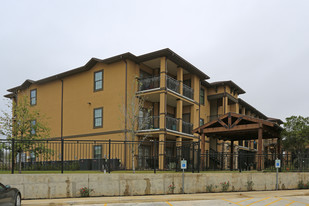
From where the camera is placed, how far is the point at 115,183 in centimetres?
1238

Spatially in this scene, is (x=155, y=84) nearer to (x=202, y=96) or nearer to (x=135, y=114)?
(x=135, y=114)

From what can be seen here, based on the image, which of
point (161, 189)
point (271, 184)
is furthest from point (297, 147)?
point (161, 189)

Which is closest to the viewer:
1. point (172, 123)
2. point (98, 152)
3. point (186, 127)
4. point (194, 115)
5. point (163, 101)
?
point (163, 101)

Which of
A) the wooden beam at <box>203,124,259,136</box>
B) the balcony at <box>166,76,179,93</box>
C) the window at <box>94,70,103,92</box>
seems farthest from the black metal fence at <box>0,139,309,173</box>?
the balcony at <box>166,76,179,93</box>

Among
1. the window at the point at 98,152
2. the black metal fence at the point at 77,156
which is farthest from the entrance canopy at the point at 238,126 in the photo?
the window at the point at 98,152

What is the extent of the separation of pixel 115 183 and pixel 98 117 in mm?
13117

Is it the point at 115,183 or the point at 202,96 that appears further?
the point at 202,96

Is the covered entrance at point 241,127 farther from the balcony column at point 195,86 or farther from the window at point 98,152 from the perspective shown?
the window at point 98,152

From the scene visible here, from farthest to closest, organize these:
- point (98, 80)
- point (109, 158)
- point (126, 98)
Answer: point (98, 80) → point (126, 98) → point (109, 158)

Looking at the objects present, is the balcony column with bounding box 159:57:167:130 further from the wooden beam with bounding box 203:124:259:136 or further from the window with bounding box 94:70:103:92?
the window with bounding box 94:70:103:92

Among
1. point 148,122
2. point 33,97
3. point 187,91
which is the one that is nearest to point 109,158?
point 148,122

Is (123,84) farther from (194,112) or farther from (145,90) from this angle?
(194,112)

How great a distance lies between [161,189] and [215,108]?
22.0 meters

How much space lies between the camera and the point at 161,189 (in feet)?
42.3
